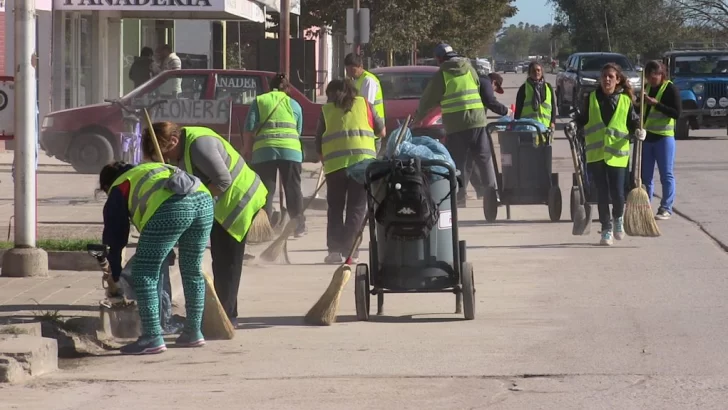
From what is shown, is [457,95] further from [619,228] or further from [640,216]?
[640,216]

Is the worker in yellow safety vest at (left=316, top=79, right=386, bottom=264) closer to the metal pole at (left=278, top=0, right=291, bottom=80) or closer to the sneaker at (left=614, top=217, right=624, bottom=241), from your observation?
the sneaker at (left=614, top=217, right=624, bottom=241)

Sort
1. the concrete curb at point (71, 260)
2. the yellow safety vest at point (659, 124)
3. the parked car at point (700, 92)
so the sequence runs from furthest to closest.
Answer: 1. the parked car at point (700, 92)
2. the yellow safety vest at point (659, 124)
3. the concrete curb at point (71, 260)

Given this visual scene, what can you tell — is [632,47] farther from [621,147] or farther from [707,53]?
[621,147]

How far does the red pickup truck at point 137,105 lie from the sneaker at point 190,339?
11.2 meters

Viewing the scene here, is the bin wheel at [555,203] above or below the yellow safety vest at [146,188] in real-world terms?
below

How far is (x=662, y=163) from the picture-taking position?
15.0 meters

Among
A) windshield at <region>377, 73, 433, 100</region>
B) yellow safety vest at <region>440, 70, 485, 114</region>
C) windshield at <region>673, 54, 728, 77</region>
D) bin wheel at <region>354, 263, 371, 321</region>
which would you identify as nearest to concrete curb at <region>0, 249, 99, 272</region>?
bin wheel at <region>354, 263, 371, 321</region>

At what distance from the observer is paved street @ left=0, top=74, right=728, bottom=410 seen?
6.81 metres

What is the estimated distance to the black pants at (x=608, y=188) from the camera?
12.7 m

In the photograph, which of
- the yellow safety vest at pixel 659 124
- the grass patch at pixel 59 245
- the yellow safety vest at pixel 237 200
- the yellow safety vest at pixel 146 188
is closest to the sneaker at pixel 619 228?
the yellow safety vest at pixel 659 124

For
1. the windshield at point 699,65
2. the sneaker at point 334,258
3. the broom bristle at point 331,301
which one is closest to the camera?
Answer: the broom bristle at point 331,301

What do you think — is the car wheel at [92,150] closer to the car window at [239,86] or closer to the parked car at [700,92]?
the car window at [239,86]

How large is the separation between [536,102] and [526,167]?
2498 mm

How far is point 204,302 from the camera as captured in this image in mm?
8359
